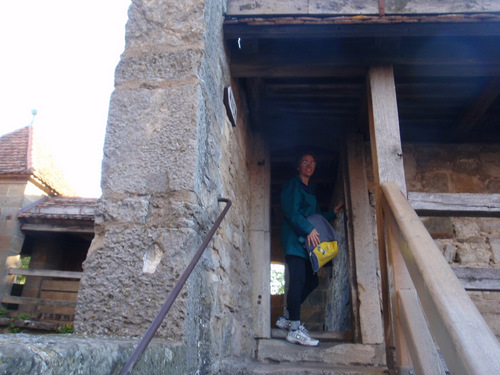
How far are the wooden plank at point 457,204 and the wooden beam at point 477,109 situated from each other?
1182 mm

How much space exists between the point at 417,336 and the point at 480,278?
0.81 meters

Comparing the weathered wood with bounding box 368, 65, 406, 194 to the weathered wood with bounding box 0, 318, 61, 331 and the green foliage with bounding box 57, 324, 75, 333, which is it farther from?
the weathered wood with bounding box 0, 318, 61, 331

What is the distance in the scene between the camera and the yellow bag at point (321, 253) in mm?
3463

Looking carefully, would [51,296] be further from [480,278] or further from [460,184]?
[480,278]

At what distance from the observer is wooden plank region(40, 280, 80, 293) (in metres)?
9.60

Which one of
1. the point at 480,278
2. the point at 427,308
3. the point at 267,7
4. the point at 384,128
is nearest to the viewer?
the point at 427,308

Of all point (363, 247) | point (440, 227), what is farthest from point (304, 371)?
point (440, 227)

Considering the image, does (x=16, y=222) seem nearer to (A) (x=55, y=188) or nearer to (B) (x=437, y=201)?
(A) (x=55, y=188)

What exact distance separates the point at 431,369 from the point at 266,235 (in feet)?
7.25

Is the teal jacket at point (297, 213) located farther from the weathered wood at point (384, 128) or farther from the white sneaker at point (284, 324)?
the weathered wood at point (384, 128)

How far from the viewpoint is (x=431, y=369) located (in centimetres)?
172

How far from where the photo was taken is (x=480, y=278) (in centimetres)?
241

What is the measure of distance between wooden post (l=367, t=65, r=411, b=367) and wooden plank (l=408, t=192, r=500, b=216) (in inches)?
5.2

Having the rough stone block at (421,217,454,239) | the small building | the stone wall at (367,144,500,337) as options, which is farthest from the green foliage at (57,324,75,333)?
the rough stone block at (421,217,454,239)
